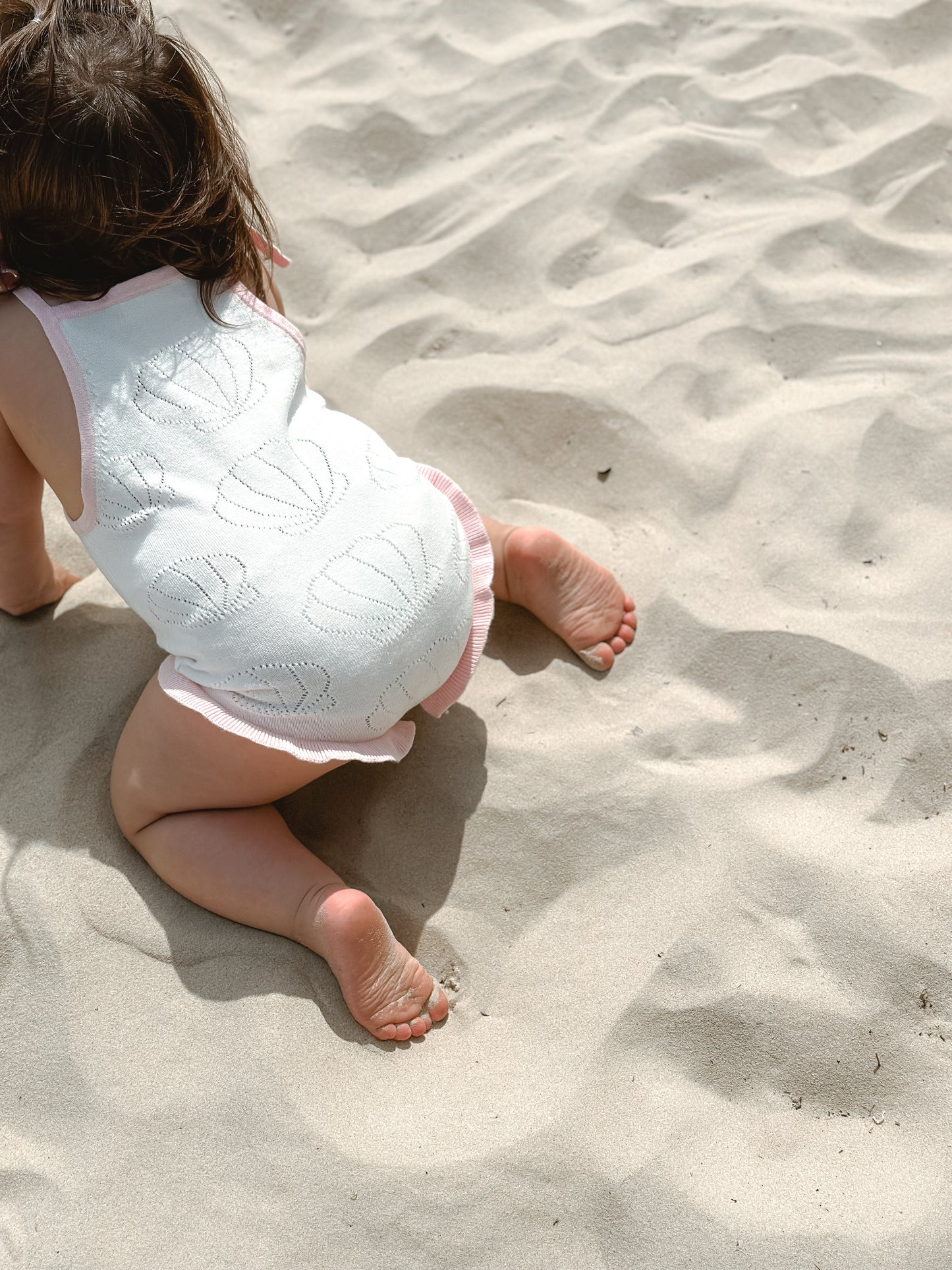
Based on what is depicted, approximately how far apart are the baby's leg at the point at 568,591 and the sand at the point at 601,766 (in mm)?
55

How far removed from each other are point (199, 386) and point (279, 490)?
0.64 ft

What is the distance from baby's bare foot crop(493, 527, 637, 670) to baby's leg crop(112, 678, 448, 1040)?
1.76 feet

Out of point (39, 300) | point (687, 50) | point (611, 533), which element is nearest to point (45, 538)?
point (39, 300)

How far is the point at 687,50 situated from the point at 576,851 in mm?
2202

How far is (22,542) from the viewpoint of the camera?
1.82 meters

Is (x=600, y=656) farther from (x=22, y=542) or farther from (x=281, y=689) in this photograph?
(x=22, y=542)

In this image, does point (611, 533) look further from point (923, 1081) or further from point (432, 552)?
point (923, 1081)

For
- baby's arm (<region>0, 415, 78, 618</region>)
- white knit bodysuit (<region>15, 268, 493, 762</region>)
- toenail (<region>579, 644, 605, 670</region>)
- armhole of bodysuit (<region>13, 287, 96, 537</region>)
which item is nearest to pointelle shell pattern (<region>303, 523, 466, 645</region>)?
white knit bodysuit (<region>15, 268, 493, 762</region>)

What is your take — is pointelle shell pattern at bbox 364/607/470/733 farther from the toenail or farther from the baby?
the toenail

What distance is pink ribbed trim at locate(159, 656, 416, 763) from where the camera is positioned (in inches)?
57.1

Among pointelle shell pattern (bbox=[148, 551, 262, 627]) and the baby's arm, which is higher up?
pointelle shell pattern (bbox=[148, 551, 262, 627])

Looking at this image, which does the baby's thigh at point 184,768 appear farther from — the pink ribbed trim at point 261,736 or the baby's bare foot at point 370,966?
the baby's bare foot at point 370,966

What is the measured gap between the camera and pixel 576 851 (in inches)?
66.6

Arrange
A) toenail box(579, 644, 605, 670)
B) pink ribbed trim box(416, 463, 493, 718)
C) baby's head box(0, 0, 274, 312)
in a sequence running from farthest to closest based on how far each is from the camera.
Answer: toenail box(579, 644, 605, 670) → pink ribbed trim box(416, 463, 493, 718) → baby's head box(0, 0, 274, 312)
